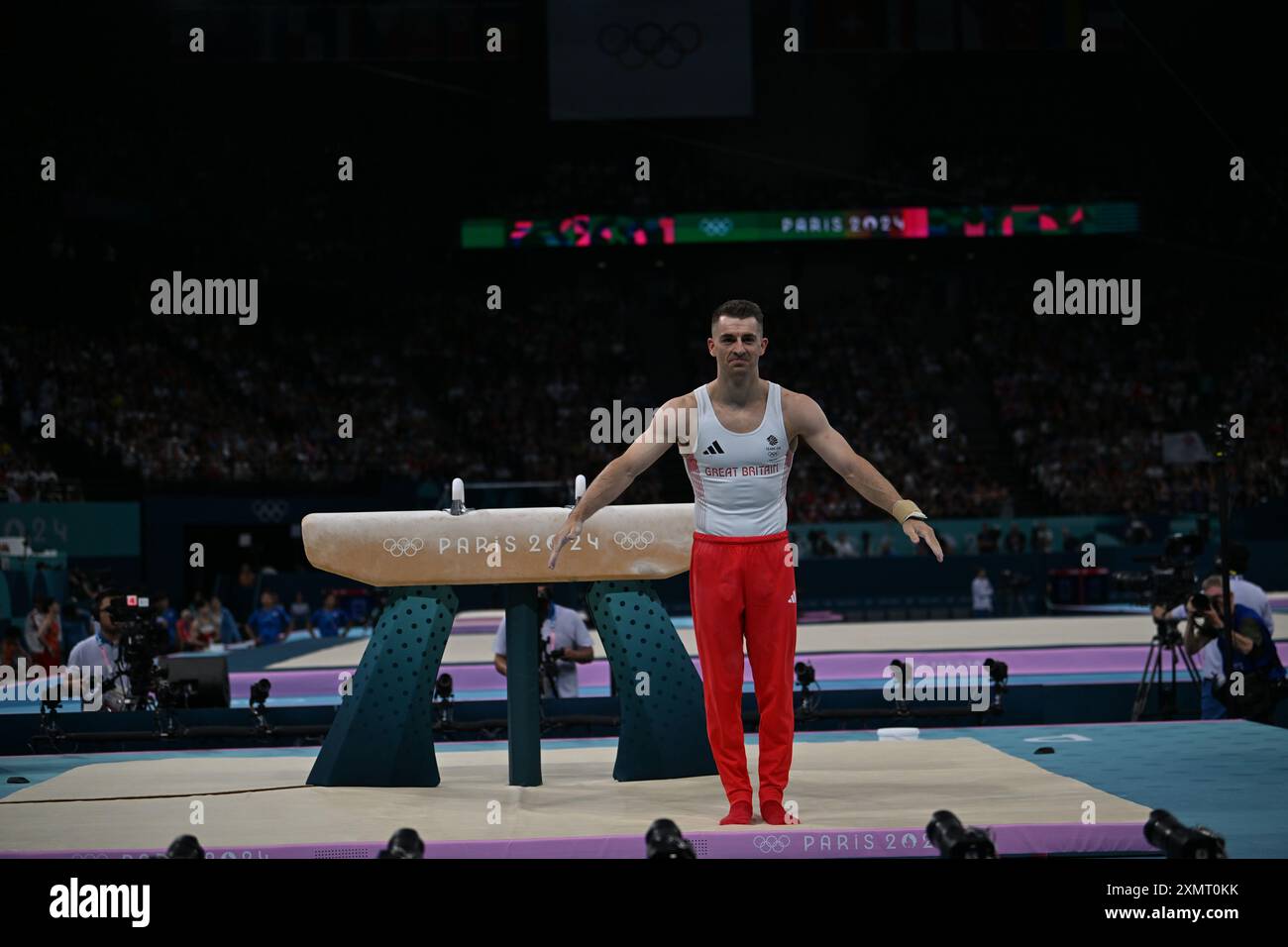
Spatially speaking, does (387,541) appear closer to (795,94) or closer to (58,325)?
(58,325)

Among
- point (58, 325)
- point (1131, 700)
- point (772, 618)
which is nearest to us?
point (772, 618)

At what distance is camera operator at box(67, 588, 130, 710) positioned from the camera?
29.0 feet

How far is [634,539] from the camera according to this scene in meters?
5.11

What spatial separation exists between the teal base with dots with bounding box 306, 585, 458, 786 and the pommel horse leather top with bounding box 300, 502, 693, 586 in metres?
0.24

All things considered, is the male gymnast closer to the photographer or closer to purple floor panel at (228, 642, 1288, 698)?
the photographer

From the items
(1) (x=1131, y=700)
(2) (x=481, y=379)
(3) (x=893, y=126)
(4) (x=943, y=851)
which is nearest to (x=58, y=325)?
(2) (x=481, y=379)

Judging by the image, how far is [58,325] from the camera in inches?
959

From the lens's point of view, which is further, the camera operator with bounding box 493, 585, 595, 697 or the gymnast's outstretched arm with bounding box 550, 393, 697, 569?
the camera operator with bounding box 493, 585, 595, 697

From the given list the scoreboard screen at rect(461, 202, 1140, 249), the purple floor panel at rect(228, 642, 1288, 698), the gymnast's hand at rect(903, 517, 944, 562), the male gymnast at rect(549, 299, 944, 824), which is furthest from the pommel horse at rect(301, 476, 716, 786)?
the scoreboard screen at rect(461, 202, 1140, 249)

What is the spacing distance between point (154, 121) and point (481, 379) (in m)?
9.17

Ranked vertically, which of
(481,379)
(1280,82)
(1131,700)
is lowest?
(1131,700)

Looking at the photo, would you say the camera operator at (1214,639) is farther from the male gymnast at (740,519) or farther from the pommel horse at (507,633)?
the male gymnast at (740,519)

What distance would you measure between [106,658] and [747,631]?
6661 mm

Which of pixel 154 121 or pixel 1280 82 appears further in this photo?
pixel 154 121
